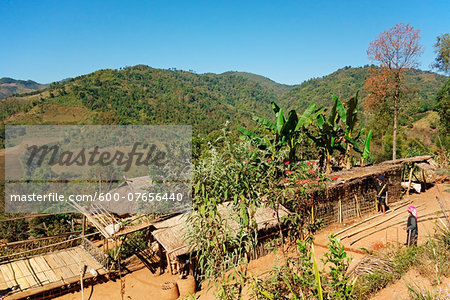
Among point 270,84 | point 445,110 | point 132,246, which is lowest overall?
point 132,246

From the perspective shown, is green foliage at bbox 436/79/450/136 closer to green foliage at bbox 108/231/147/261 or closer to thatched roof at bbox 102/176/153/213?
thatched roof at bbox 102/176/153/213

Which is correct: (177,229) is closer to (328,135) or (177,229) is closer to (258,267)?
(258,267)

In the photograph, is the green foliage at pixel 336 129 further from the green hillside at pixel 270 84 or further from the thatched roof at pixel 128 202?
the green hillside at pixel 270 84

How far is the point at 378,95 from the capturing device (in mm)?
11852

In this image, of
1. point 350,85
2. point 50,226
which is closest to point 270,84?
point 350,85

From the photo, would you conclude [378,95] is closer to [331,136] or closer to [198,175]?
[331,136]

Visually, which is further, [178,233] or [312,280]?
[178,233]

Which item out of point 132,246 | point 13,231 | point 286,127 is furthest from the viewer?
point 13,231

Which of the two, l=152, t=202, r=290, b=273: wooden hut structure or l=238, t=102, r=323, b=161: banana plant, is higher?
l=238, t=102, r=323, b=161: banana plant

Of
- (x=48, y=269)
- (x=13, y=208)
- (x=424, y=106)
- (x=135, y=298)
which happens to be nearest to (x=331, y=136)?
(x=135, y=298)

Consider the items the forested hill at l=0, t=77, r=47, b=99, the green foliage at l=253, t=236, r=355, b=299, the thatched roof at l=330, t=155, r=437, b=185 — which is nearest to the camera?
the green foliage at l=253, t=236, r=355, b=299

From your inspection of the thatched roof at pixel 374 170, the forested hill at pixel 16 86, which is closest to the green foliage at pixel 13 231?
the thatched roof at pixel 374 170

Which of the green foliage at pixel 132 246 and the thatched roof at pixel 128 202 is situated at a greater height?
the thatched roof at pixel 128 202

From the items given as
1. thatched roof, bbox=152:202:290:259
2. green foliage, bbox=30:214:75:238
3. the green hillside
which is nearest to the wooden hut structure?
thatched roof, bbox=152:202:290:259
